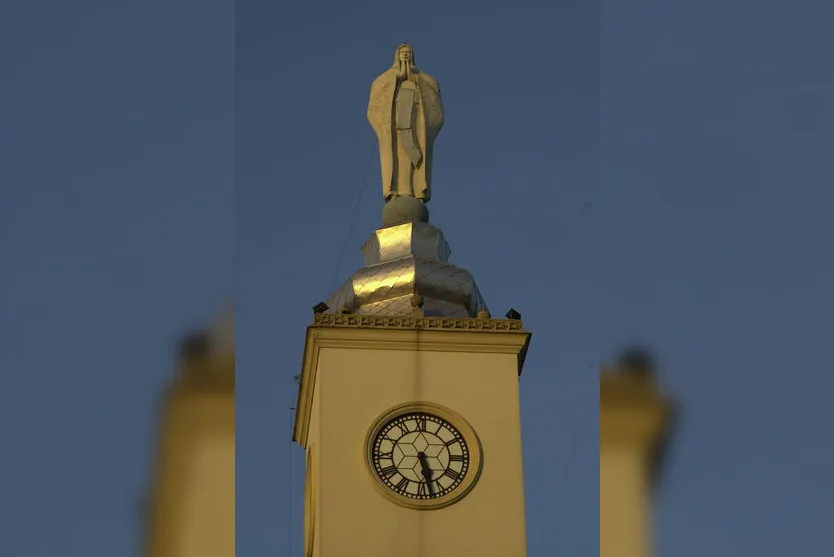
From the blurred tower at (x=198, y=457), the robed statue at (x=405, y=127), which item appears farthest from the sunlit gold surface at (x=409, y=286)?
the blurred tower at (x=198, y=457)

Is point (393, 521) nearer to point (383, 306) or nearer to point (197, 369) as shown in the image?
point (383, 306)

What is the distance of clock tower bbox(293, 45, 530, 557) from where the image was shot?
38.2 m

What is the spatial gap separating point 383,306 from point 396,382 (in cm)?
198

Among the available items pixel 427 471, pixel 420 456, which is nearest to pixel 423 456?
pixel 420 456

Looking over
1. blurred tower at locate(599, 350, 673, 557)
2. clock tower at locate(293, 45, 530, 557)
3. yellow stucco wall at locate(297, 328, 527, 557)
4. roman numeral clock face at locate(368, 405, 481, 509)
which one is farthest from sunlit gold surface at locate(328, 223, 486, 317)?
blurred tower at locate(599, 350, 673, 557)

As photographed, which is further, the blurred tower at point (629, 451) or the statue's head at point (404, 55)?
the statue's head at point (404, 55)

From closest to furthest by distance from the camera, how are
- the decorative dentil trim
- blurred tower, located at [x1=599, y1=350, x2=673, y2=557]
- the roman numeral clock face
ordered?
1. blurred tower, located at [x1=599, y1=350, x2=673, y2=557]
2. the roman numeral clock face
3. the decorative dentil trim

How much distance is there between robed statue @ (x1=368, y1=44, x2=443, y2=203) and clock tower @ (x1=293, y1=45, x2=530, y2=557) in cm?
141

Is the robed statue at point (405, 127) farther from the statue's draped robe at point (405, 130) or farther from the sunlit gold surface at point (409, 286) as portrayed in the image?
the sunlit gold surface at point (409, 286)

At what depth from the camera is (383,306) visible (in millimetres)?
41156

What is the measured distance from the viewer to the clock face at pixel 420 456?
38.6 metres

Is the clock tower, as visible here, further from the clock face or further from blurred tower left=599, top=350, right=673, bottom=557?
blurred tower left=599, top=350, right=673, bottom=557

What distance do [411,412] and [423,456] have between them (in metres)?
1.00

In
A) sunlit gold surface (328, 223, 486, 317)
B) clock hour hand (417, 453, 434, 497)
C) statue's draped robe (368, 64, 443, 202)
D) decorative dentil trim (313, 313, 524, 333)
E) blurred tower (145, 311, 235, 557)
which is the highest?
statue's draped robe (368, 64, 443, 202)
